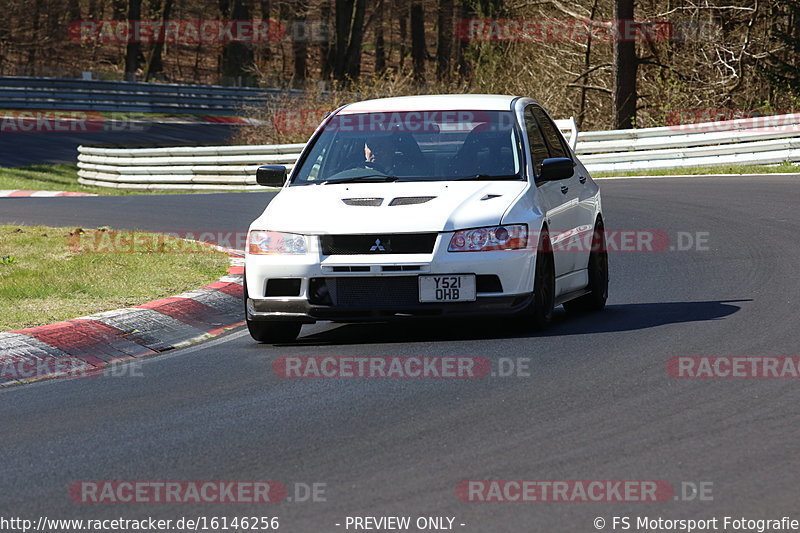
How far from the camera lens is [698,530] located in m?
4.58

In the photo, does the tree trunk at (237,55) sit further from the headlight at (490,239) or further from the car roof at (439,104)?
the headlight at (490,239)

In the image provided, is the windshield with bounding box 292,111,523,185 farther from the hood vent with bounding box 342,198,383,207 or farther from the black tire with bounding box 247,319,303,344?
the black tire with bounding box 247,319,303,344

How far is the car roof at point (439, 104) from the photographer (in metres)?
9.98

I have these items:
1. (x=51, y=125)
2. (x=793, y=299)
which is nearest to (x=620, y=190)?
(x=793, y=299)

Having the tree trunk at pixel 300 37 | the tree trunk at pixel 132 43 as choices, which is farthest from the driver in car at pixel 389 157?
the tree trunk at pixel 300 37

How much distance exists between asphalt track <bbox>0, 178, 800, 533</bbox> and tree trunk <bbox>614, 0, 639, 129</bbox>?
21127 mm

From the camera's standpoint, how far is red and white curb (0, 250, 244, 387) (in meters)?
8.56

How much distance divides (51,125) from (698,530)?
4158cm

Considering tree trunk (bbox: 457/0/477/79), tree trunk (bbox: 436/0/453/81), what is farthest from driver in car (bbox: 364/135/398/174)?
tree trunk (bbox: 436/0/453/81)

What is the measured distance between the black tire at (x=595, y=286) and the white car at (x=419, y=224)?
122mm

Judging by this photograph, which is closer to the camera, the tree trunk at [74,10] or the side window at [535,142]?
the side window at [535,142]

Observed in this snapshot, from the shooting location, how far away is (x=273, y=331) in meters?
9.23

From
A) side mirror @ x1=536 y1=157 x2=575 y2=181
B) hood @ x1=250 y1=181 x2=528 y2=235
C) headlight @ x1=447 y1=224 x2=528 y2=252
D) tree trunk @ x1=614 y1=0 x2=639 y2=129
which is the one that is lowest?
tree trunk @ x1=614 y1=0 x2=639 y2=129

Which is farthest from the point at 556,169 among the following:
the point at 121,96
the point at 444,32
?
the point at 444,32
